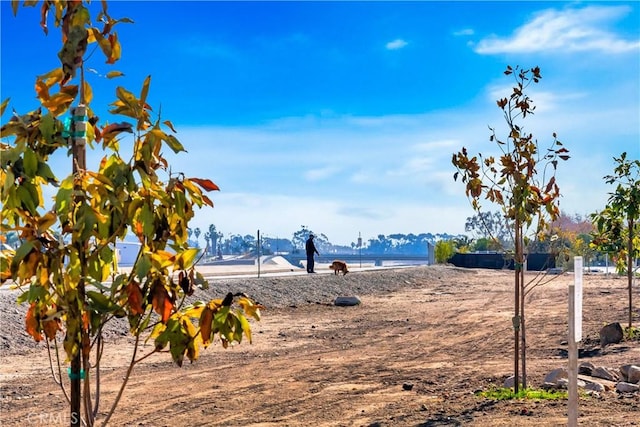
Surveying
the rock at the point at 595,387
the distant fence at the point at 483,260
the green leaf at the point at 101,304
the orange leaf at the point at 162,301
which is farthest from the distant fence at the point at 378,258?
the orange leaf at the point at 162,301

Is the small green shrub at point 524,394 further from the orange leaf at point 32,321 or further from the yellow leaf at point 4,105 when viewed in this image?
the yellow leaf at point 4,105

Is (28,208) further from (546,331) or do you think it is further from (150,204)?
(546,331)

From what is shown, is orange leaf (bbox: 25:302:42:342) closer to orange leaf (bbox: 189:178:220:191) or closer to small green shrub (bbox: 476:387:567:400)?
orange leaf (bbox: 189:178:220:191)

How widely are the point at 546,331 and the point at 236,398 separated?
864 cm

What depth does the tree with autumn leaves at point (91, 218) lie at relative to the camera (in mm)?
2668

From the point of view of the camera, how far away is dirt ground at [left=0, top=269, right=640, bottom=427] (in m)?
7.32

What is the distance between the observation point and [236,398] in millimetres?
8461

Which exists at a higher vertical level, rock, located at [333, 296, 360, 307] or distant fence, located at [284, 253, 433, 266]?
distant fence, located at [284, 253, 433, 266]

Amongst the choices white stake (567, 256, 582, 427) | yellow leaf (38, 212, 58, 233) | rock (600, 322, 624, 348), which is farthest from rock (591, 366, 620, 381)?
yellow leaf (38, 212, 58, 233)

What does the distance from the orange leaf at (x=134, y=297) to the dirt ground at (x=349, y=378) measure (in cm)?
476

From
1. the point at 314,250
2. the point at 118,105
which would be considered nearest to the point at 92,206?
the point at 118,105

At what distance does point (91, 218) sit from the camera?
103 inches

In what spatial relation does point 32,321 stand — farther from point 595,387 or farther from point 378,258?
point 378,258

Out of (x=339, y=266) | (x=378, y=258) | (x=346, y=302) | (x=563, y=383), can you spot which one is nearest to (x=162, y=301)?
(x=563, y=383)
